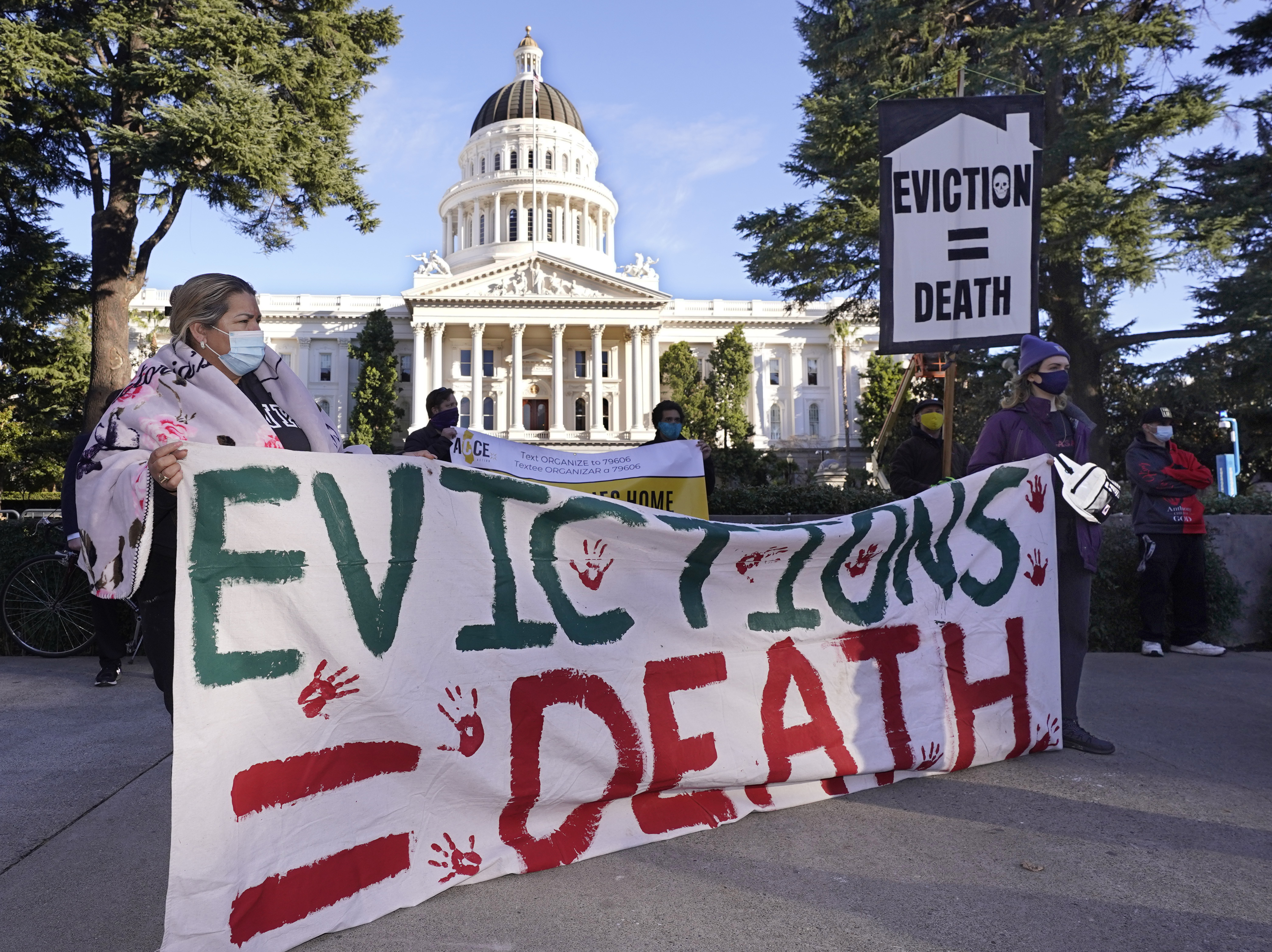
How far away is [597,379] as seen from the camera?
207ft

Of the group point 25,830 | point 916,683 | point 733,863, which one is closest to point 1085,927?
point 733,863

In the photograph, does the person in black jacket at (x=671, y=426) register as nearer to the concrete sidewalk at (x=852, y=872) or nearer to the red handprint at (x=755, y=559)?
the red handprint at (x=755, y=559)

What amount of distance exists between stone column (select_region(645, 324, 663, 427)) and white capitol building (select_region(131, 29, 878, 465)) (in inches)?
5.2

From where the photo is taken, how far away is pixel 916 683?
361 centimetres

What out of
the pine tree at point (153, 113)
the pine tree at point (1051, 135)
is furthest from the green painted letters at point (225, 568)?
the pine tree at point (1051, 135)

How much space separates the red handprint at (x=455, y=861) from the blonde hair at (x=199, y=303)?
1563mm

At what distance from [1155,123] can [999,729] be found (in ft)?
52.1

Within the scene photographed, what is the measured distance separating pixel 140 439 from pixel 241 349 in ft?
1.20

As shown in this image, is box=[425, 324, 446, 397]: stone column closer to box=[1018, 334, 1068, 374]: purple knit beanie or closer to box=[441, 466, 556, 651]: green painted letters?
box=[1018, 334, 1068, 374]: purple knit beanie

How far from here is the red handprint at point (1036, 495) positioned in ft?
13.2

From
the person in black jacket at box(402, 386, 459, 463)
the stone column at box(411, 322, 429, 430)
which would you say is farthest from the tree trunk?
the stone column at box(411, 322, 429, 430)

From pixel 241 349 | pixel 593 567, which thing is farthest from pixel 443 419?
pixel 241 349

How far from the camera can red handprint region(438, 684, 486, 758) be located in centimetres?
270

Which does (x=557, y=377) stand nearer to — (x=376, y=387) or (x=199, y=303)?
(x=376, y=387)
